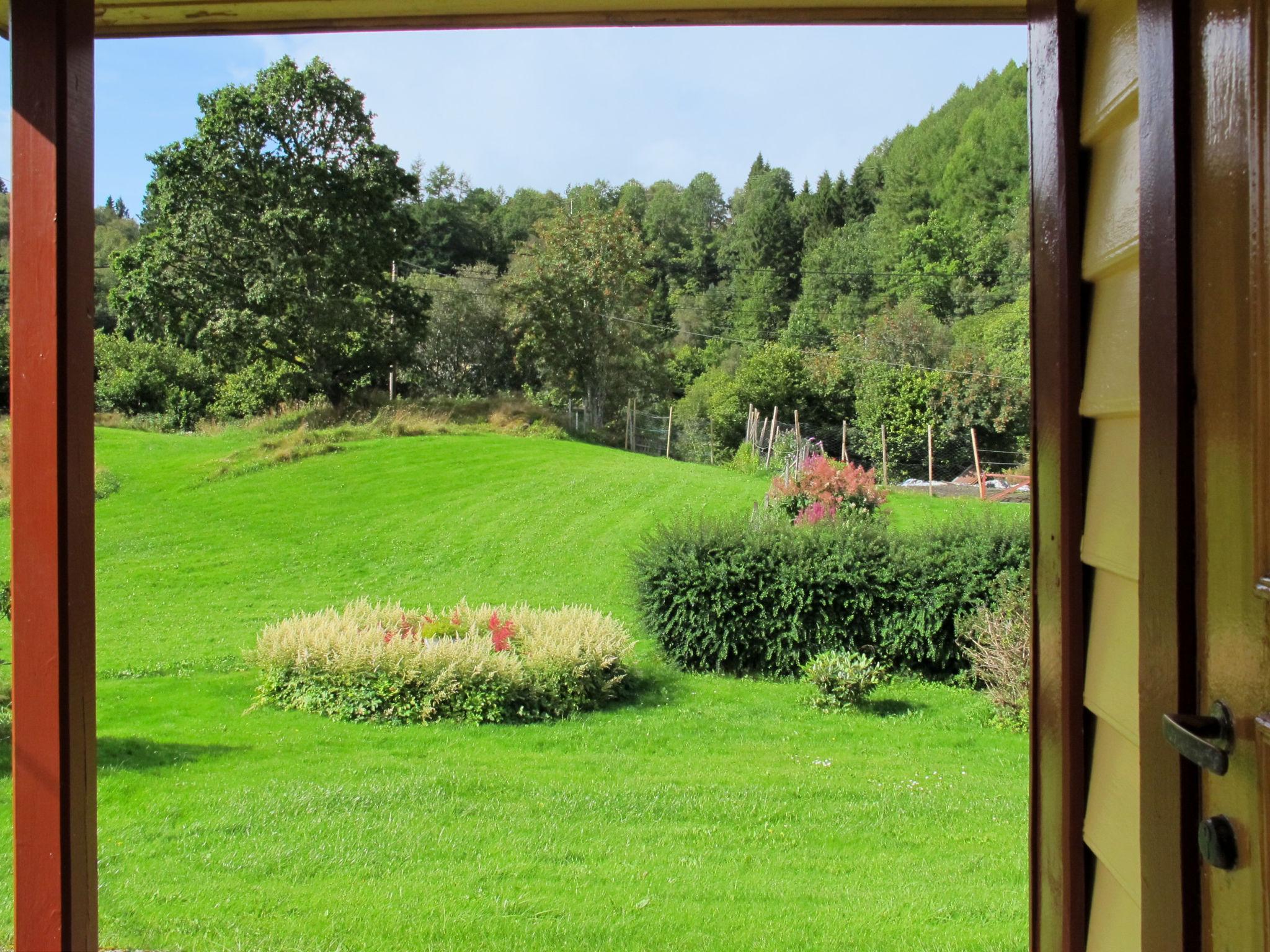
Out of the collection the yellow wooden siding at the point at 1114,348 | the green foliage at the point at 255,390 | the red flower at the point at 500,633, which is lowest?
the red flower at the point at 500,633

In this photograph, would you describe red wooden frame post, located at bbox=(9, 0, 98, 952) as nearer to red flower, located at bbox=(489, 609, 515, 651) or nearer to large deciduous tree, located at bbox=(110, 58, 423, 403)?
red flower, located at bbox=(489, 609, 515, 651)

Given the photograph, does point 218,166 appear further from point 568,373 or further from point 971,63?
point 971,63

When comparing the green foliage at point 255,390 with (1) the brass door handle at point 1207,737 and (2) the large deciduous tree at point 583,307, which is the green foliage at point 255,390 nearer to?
(2) the large deciduous tree at point 583,307

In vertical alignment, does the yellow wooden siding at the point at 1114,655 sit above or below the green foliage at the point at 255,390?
below

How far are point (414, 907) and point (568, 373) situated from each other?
18131 mm

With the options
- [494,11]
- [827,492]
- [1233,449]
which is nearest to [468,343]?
[827,492]

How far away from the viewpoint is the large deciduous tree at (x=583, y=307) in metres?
21.0

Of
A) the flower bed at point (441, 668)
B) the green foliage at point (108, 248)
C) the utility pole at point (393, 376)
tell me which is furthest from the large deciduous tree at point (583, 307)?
the flower bed at point (441, 668)

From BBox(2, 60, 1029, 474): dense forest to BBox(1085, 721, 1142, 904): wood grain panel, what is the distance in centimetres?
1791

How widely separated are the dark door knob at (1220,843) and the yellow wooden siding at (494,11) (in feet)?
4.39

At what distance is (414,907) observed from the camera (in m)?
3.33

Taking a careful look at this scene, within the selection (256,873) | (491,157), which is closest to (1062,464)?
(256,873)

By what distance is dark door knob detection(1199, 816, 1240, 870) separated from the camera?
0.71m

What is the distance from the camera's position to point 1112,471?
996 millimetres
